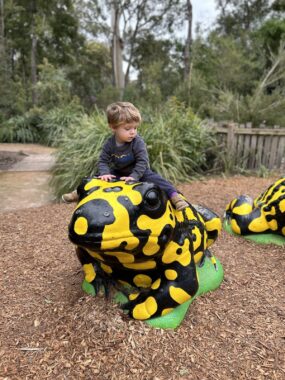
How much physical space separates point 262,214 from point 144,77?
21.7 metres

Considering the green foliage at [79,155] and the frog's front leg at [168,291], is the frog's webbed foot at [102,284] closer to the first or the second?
the frog's front leg at [168,291]

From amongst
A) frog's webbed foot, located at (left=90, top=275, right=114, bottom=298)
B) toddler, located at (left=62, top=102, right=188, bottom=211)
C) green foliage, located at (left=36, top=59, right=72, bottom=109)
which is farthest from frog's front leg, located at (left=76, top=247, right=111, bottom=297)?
green foliage, located at (left=36, top=59, right=72, bottom=109)

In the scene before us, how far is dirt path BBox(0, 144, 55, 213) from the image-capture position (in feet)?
19.4

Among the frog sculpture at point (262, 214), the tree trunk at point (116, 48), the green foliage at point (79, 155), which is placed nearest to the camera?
the frog sculpture at point (262, 214)

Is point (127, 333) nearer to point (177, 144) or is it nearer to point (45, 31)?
point (177, 144)

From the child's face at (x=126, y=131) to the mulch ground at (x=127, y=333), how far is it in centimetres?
111

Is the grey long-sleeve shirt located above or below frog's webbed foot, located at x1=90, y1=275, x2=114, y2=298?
above

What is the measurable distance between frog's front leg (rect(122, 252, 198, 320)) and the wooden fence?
5.69m

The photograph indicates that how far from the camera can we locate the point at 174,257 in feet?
7.00

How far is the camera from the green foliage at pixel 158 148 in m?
6.12

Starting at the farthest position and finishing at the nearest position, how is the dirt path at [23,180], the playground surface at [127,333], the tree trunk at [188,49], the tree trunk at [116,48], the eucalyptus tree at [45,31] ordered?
the tree trunk at [116,48]
the eucalyptus tree at [45,31]
the tree trunk at [188,49]
the dirt path at [23,180]
the playground surface at [127,333]

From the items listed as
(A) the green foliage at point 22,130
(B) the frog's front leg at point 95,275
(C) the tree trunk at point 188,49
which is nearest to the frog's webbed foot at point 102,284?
(B) the frog's front leg at point 95,275

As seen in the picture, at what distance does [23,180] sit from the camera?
7508 millimetres

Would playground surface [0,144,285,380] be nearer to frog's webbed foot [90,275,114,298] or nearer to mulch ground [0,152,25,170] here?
frog's webbed foot [90,275,114,298]
